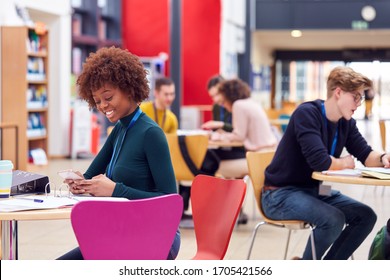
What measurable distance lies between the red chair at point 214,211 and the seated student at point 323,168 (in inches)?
42.4

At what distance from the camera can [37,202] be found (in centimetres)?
293

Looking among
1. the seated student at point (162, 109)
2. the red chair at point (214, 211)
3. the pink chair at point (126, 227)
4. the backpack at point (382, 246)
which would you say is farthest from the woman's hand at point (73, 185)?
the seated student at point (162, 109)

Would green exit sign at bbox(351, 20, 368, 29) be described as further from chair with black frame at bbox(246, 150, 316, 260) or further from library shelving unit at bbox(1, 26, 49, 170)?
chair with black frame at bbox(246, 150, 316, 260)

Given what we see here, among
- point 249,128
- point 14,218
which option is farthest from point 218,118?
point 14,218

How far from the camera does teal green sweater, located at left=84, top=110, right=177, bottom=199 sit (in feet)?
9.81

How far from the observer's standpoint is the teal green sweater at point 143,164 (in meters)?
2.99

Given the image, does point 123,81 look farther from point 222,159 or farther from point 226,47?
point 226,47

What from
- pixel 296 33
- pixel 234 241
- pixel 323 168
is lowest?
pixel 234 241

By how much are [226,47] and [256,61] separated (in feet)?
14.1

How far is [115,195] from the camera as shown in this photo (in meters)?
2.99

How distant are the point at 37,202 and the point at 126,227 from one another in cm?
59

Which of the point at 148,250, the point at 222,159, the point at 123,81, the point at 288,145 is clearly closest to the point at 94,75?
the point at 123,81

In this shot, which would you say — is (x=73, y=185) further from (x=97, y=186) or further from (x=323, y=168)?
(x=323, y=168)

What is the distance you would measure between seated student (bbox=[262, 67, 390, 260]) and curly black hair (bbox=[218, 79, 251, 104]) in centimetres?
263
